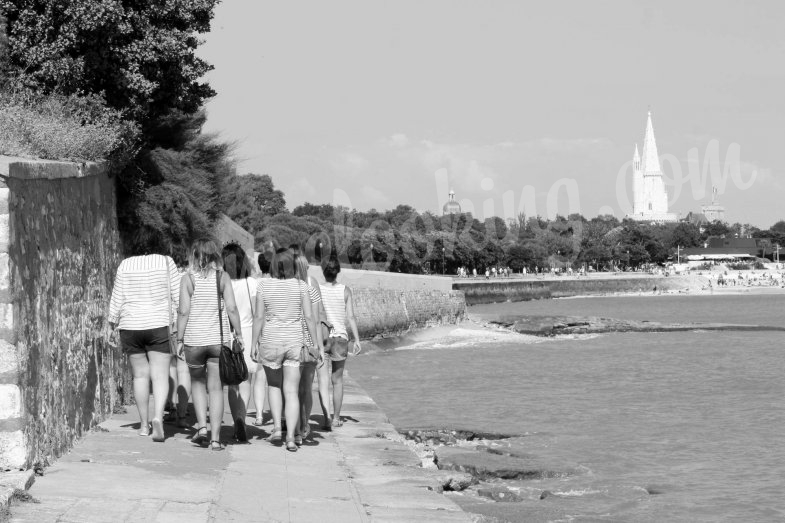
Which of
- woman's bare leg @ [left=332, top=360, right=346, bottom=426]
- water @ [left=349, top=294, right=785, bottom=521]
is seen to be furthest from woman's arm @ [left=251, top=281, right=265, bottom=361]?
water @ [left=349, top=294, right=785, bottom=521]

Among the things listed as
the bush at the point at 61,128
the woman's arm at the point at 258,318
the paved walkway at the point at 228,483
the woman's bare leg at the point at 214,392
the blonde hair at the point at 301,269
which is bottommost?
the paved walkway at the point at 228,483

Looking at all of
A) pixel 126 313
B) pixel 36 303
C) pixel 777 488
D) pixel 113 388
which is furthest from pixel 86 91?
pixel 777 488

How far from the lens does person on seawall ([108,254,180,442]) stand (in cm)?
925

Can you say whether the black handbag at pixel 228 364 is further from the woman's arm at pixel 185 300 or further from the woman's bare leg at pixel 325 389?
the woman's bare leg at pixel 325 389

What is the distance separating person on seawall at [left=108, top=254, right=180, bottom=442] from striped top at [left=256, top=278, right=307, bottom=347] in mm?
814

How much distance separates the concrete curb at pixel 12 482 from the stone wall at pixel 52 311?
4.5 inches

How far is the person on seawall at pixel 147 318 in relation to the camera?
9250 mm

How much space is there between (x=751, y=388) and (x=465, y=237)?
104976 millimetres

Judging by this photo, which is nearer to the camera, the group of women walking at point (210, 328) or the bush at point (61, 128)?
the group of women walking at point (210, 328)

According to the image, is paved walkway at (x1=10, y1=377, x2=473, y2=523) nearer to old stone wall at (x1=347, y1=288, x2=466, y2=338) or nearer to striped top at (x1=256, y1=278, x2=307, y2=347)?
striped top at (x1=256, y1=278, x2=307, y2=347)

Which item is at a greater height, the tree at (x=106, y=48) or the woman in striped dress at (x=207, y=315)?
the tree at (x=106, y=48)

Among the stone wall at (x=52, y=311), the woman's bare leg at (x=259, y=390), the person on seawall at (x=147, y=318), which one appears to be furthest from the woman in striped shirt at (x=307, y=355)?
the stone wall at (x=52, y=311)

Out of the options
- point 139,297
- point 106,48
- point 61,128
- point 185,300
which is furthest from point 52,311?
point 106,48

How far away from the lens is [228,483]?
7.94 meters
